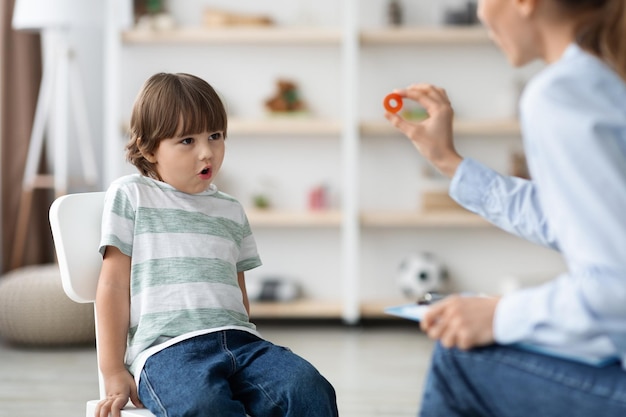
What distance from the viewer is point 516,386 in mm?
1037

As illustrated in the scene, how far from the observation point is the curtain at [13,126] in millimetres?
4074

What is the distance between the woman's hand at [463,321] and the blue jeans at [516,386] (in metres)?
0.03

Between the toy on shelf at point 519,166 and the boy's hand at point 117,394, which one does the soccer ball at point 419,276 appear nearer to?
the toy on shelf at point 519,166

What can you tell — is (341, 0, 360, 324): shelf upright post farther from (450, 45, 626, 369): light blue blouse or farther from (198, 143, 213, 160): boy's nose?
(450, 45, 626, 369): light blue blouse

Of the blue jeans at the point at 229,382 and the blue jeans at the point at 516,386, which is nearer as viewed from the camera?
the blue jeans at the point at 516,386

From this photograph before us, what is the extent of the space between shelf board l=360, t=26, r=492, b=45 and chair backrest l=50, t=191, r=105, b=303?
2466mm

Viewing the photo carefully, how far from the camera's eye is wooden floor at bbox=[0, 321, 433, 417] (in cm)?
256

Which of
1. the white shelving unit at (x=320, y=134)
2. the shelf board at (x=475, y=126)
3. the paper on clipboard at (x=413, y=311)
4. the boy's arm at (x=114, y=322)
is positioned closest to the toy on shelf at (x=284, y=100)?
the white shelving unit at (x=320, y=134)

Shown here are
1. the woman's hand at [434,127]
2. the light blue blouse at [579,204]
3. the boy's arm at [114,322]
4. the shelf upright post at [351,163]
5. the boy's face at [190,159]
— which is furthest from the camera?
the shelf upright post at [351,163]

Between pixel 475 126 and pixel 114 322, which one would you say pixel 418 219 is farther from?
pixel 114 322

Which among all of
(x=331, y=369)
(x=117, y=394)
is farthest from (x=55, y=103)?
(x=117, y=394)

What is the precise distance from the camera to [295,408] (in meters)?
1.40

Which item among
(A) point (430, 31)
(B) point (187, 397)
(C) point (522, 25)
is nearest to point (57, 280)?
(A) point (430, 31)

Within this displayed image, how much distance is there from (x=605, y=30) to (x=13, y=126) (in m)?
3.51
